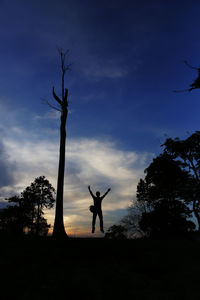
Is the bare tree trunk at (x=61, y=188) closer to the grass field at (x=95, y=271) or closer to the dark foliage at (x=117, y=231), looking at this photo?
the grass field at (x=95, y=271)

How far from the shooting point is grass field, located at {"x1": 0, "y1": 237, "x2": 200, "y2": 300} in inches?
182

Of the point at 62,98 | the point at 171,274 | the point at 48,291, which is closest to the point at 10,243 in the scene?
the point at 48,291

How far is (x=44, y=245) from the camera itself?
8.43 metres

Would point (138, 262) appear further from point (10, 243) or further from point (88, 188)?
point (10, 243)

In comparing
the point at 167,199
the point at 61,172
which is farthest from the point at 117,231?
the point at 61,172

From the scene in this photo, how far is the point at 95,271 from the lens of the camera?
587 centimetres

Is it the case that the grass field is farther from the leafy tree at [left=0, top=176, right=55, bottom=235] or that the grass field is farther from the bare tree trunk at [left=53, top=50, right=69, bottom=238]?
the leafy tree at [left=0, top=176, right=55, bottom=235]

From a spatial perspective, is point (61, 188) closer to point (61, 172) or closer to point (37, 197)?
point (61, 172)

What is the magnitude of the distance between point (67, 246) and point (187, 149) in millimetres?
23217

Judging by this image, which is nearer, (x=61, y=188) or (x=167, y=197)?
(x=61, y=188)

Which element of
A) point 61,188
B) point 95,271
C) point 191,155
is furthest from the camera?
point 191,155

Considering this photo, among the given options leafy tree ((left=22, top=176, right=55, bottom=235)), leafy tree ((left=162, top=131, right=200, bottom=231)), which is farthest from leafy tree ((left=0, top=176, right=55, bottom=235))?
leafy tree ((left=162, top=131, right=200, bottom=231))

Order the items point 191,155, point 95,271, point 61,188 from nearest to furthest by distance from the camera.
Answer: point 95,271
point 61,188
point 191,155

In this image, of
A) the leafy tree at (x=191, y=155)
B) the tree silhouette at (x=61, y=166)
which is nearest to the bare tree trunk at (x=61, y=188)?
the tree silhouette at (x=61, y=166)
